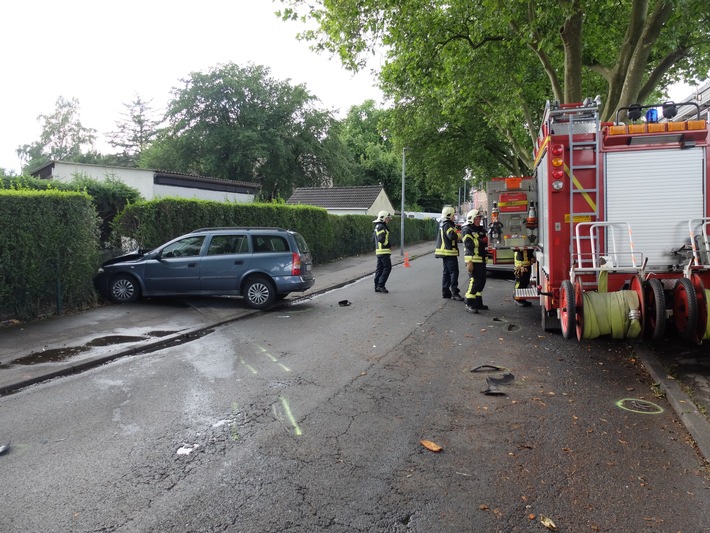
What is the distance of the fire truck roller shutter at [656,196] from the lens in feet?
21.3

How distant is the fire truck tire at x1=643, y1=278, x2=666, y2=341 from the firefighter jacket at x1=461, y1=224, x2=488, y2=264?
4.02 metres

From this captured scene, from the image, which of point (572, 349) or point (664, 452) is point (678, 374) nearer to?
point (572, 349)

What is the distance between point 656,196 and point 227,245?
25.4 ft

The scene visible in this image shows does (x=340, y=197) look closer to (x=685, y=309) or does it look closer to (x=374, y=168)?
(x=374, y=168)

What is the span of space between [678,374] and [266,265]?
746cm

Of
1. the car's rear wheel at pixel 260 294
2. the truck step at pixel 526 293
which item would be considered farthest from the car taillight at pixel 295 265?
the truck step at pixel 526 293

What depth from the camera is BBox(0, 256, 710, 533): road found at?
3053 millimetres

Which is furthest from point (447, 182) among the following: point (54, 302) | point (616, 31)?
point (54, 302)

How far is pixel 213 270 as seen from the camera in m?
10.8

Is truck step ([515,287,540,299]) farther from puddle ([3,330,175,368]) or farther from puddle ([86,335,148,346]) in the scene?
puddle ([86,335,148,346])

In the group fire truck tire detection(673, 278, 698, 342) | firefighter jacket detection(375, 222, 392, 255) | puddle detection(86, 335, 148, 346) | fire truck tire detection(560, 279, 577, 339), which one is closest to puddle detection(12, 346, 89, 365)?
puddle detection(86, 335, 148, 346)

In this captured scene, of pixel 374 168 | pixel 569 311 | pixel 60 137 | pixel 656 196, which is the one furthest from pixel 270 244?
pixel 60 137

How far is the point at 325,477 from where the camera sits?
3502 millimetres

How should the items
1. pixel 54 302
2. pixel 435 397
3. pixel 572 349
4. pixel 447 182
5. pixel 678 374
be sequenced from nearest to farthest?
pixel 435 397 → pixel 678 374 → pixel 572 349 → pixel 54 302 → pixel 447 182
